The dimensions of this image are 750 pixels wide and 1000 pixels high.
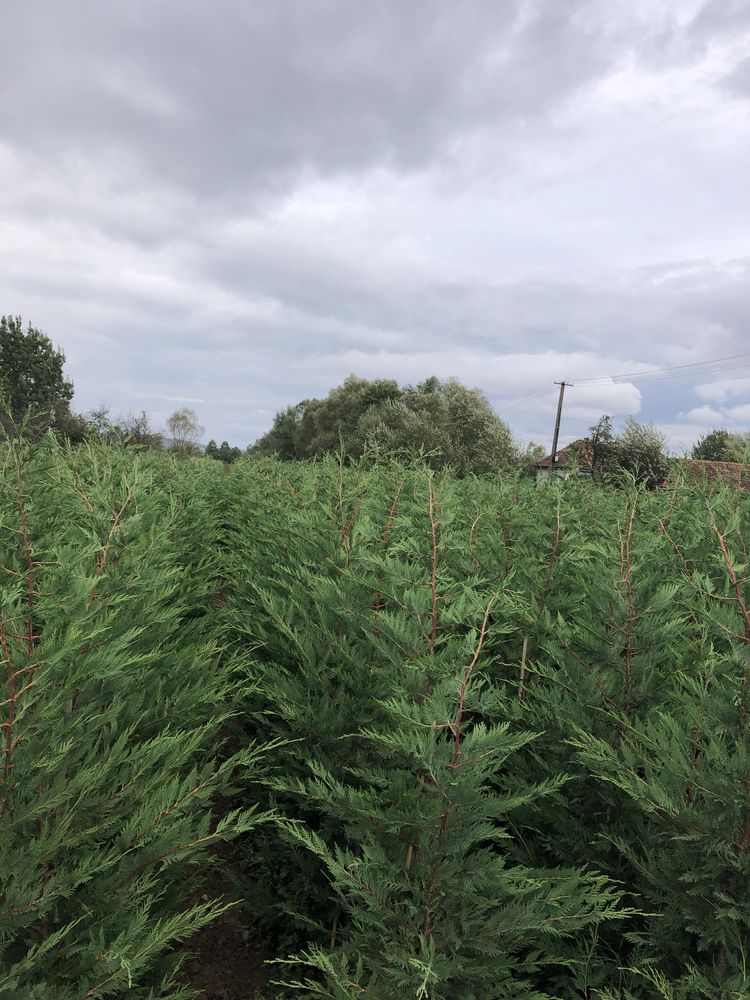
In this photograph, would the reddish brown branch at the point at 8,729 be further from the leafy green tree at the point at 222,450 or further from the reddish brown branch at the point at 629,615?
the leafy green tree at the point at 222,450

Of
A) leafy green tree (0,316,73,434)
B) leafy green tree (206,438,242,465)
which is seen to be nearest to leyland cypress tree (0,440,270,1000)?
leafy green tree (0,316,73,434)

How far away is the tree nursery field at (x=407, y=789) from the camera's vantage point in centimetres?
219

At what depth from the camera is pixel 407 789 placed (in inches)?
109

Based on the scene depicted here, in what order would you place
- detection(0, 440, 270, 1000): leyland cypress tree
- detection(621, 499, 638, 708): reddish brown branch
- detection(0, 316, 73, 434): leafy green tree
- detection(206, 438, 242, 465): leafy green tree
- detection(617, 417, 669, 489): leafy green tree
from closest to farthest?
detection(0, 440, 270, 1000): leyland cypress tree → detection(621, 499, 638, 708): reddish brown branch → detection(617, 417, 669, 489): leafy green tree → detection(0, 316, 73, 434): leafy green tree → detection(206, 438, 242, 465): leafy green tree

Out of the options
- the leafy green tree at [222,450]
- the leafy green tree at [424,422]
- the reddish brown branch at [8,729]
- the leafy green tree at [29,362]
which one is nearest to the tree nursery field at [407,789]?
the reddish brown branch at [8,729]

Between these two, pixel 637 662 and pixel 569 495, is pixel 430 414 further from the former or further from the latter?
pixel 637 662

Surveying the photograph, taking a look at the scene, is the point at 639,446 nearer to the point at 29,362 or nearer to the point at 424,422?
the point at 424,422

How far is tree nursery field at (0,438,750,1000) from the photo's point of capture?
7.19 feet

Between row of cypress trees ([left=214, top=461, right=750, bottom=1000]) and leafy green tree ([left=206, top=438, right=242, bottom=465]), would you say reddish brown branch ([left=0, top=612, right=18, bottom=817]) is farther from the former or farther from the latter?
leafy green tree ([left=206, top=438, right=242, bottom=465])

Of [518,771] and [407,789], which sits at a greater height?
[407,789]

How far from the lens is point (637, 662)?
3160 mm

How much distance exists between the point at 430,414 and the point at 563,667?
138 ft

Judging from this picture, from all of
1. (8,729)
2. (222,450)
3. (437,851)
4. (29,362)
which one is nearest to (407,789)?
(437,851)

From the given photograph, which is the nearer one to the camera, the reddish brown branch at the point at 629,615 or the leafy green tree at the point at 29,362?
the reddish brown branch at the point at 629,615
